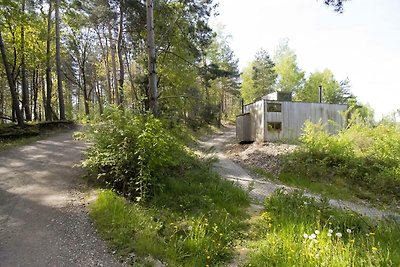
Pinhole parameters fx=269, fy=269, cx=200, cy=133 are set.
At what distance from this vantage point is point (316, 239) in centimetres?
355

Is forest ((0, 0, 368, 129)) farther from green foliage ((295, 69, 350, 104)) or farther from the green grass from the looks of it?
the green grass

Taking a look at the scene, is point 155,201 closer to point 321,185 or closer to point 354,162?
point 321,185

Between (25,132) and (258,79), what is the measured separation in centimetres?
2909

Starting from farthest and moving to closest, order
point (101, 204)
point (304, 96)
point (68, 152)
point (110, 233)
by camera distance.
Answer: point (304, 96), point (68, 152), point (101, 204), point (110, 233)

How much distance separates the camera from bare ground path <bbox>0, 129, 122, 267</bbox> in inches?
134

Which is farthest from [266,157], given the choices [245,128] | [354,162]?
[245,128]

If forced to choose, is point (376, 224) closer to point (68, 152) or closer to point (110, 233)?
point (110, 233)

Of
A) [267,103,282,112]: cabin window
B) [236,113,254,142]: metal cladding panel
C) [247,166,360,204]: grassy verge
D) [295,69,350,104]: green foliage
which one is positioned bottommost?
[247,166,360,204]: grassy verge

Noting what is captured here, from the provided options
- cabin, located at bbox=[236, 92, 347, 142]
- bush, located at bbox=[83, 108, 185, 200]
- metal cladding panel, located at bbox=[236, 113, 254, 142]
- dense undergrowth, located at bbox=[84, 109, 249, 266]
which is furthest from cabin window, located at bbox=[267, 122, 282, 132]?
bush, located at bbox=[83, 108, 185, 200]

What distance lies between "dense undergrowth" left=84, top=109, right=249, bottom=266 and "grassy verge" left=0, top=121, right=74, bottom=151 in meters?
6.32

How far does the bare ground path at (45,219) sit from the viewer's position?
3.40 m

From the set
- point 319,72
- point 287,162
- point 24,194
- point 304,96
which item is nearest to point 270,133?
point 287,162

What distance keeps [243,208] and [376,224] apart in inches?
92.8

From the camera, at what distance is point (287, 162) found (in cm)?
1036
